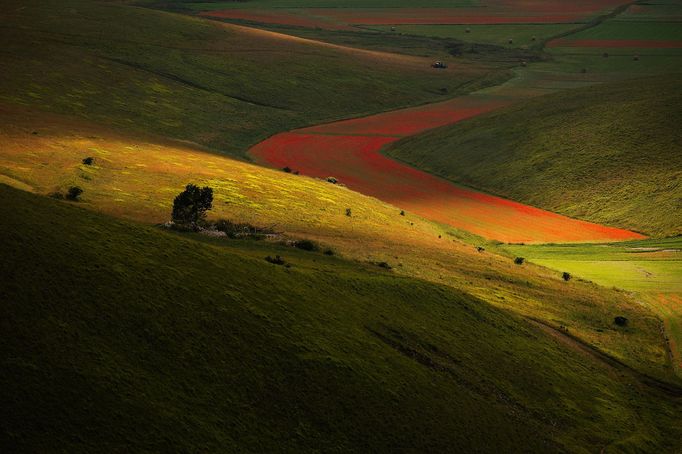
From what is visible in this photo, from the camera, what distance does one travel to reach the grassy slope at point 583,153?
101 meters

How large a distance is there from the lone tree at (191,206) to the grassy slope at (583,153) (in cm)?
5620

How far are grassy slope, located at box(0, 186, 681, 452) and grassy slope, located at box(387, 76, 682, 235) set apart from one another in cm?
5320

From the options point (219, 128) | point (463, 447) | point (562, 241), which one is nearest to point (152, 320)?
point (463, 447)

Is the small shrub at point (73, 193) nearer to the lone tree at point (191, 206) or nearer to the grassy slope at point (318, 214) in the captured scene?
the grassy slope at point (318, 214)

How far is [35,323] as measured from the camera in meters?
30.4

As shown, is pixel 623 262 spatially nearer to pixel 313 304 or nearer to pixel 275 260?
pixel 275 260

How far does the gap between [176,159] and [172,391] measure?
58.3 m

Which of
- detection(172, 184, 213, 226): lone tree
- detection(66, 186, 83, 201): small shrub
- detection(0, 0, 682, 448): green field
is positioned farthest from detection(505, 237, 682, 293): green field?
detection(66, 186, 83, 201): small shrub

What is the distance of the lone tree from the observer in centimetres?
5797

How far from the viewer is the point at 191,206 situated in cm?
6034

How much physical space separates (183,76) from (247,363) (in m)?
126

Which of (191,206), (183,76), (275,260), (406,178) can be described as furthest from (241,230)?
(183,76)

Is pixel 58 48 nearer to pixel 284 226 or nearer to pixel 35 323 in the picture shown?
pixel 284 226

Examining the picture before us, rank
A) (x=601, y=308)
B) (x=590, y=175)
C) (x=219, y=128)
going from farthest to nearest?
(x=219, y=128) < (x=590, y=175) < (x=601, y=308)
